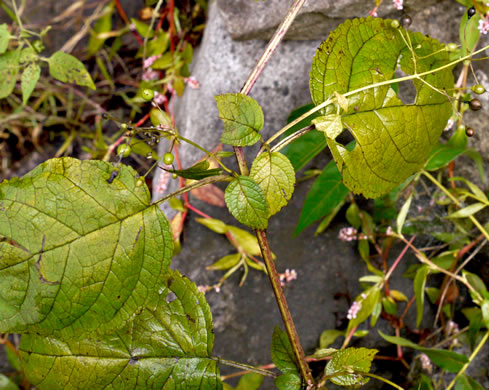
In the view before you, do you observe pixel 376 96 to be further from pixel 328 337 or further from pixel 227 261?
pixel 328 337

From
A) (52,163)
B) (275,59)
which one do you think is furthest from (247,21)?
(52,163)

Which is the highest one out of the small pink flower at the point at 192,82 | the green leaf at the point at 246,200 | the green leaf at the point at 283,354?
the small pink flower at the point at 192,82

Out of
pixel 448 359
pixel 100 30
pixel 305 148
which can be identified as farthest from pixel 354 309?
pixel 100 30

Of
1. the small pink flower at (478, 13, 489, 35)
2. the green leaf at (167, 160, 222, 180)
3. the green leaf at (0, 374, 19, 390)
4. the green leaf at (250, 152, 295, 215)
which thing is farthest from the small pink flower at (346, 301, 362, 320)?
the green leaf at (0, 374, 19, 390)

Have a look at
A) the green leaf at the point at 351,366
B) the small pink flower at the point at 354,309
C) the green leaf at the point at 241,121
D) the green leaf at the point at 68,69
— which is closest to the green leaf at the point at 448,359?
the small pink flower at the point at 354,309

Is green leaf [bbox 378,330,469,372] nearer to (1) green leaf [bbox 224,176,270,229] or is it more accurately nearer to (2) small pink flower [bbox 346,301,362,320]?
(2) small pink flower [bbox 346,301,362,320]

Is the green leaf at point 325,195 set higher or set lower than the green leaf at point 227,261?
higher

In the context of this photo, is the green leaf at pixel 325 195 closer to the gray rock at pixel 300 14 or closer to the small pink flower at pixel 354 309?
the small pink flower at pixel 354 309
